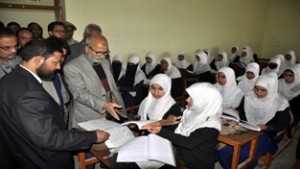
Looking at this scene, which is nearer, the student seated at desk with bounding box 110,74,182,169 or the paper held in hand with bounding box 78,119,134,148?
the paper held in hand with bounding box 78,119,134,148

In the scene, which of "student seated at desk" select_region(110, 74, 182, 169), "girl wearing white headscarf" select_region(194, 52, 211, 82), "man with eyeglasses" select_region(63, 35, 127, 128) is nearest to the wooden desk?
"student seated at desk" select_region(110, 74, 182, 169)

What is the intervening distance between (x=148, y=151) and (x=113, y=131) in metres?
0.55

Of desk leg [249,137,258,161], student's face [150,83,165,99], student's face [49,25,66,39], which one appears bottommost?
desk leg [249,137,258,161]

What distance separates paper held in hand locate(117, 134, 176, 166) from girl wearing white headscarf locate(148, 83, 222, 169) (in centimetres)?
17

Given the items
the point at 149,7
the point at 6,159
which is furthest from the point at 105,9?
the point at 6,159

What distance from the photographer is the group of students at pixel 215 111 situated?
1951 mm

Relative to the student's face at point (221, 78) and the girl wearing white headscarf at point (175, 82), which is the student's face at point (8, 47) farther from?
the girl wearing white headscarf at point (175, 82)

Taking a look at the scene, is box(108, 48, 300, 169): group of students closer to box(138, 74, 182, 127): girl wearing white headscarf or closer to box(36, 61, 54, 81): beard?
box(138, 74, 182, 127): girl wearing white headscarf

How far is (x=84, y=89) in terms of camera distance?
2383 millimetres

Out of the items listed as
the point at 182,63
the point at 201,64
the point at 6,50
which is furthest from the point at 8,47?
the point at 201,64

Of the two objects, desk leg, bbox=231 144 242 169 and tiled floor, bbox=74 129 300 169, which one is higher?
desk leg, bbox=231 144 242 169

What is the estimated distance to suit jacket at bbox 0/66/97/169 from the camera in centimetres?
139

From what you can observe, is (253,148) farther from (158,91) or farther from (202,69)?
(202,69)

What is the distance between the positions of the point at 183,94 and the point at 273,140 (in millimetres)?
2457
